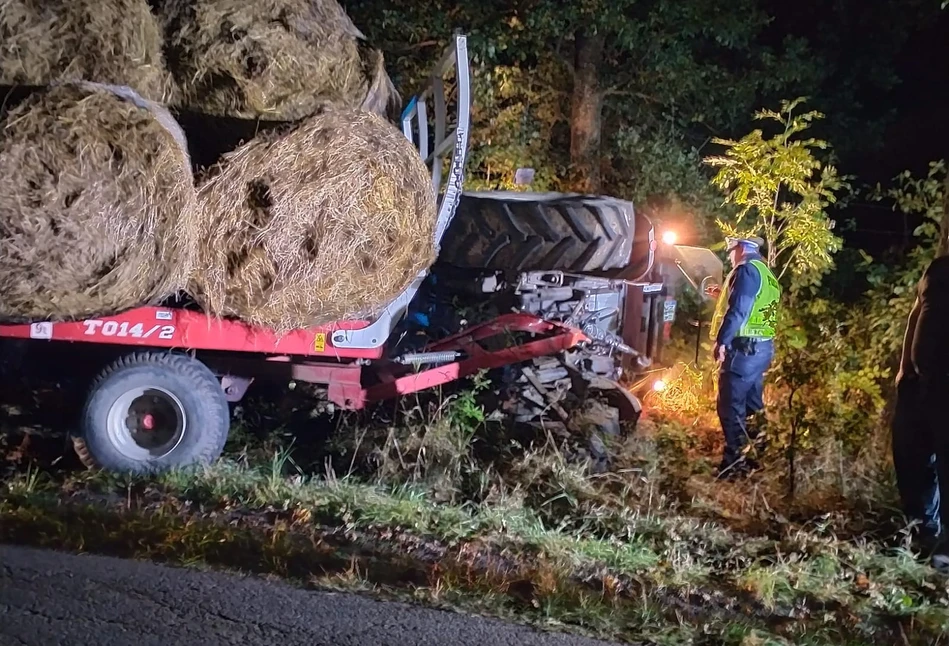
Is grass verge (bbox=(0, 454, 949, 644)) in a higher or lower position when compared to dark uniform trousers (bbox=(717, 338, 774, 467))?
lower

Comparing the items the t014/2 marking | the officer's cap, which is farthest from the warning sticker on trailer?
the officer's cap

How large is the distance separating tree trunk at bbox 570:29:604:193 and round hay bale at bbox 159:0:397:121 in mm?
6060

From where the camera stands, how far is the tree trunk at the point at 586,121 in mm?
11273

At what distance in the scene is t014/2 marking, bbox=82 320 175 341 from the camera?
18.7 feet

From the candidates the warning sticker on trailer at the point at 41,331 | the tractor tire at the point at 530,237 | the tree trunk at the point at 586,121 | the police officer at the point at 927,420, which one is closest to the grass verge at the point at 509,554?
the police officer at the point at 927,420

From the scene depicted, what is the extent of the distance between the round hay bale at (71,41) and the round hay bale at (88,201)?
0.52 m

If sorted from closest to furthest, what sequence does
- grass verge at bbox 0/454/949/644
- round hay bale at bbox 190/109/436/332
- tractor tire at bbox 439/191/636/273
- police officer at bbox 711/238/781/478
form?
grass verge at bbox 0/454/949/644 → round hay bale at bbox 190/109/436/332 → police officer at bbox 711/238/781/478 → tractor tire at bbox 439/191/636/273

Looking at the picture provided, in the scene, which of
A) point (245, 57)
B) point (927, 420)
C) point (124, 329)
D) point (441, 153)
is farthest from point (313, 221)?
point (927, 420)

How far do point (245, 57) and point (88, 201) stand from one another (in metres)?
1.34

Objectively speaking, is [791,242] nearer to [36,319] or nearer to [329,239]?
[329,239]

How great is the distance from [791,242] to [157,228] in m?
4.97

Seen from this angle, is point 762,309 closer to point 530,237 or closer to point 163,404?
point 530,237

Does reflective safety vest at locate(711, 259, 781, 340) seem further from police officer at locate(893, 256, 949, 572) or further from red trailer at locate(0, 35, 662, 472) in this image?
police officer at locate(893, 256, 949, 572)

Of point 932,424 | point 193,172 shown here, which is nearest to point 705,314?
point 932,424
